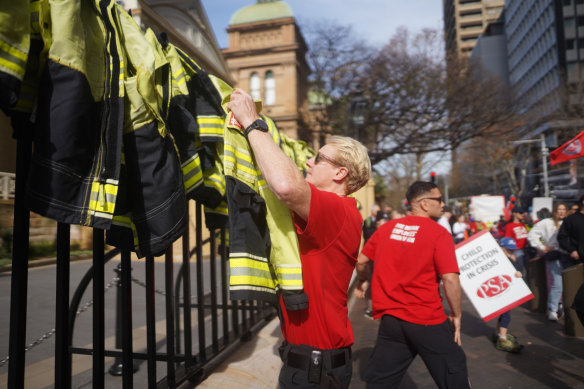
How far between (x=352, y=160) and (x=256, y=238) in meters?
0.61

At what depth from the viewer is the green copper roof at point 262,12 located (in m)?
34.8

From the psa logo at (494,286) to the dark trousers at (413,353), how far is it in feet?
9.24

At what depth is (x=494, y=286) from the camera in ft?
Answer: 18.6

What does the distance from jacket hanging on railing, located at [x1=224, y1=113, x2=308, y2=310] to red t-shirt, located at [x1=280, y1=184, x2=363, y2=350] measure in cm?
10

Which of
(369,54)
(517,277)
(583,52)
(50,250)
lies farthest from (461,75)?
(583,52)

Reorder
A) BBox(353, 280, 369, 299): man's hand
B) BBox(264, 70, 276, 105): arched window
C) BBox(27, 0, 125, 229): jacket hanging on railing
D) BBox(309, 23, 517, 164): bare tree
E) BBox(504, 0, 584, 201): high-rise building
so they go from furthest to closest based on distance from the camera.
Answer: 1. BBox(264, 70, 276, 105): arched window
2. BBox(504, 0, 584, 201): high-rise building
3. BBox(309, 23, 517, 164): bare tree
4. BBox(353, 280, 369, 299): man's hand
5. BBox(27, 0, 125, 229): jacket hanging on railing

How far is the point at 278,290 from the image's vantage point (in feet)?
6.83

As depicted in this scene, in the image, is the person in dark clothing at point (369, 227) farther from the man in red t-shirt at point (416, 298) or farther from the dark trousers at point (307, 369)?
the dark trousers at point (307, 369)

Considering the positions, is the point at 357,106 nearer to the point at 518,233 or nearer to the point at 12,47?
the point at 518,233

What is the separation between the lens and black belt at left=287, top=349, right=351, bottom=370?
6.46ft

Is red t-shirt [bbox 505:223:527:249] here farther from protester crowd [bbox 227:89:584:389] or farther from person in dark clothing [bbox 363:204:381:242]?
protester crowd [bbox 227:89:584:389]

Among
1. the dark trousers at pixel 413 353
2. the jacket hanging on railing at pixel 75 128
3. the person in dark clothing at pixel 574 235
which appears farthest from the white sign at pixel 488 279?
the jacket hanging on railing at pixel 75 128

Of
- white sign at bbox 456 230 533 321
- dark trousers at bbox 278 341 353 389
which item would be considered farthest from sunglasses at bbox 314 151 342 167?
white sign at bbox 456 230 533 321

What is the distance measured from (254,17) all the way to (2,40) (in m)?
37.2
